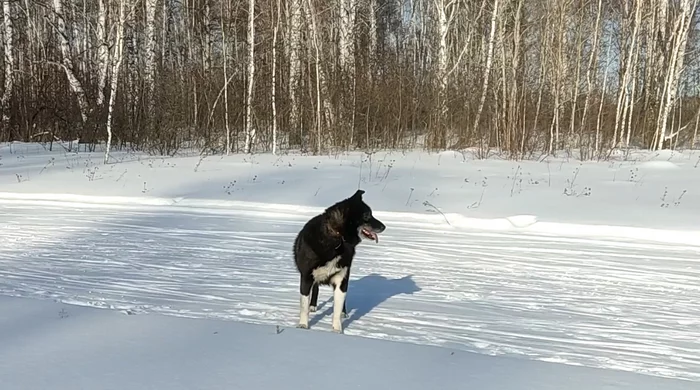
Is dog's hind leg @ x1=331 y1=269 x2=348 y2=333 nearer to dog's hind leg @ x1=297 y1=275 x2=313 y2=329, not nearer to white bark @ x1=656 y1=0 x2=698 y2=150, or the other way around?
dog's hind leg @ x1=297 y1=275 x2=313 y2=329

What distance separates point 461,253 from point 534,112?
12.7 m

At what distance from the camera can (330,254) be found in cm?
402

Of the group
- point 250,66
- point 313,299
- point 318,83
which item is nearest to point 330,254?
point 313,299

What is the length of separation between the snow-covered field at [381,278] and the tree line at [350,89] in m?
5.86

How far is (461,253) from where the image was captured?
6.55m

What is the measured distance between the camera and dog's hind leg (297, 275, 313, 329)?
4.02 meters

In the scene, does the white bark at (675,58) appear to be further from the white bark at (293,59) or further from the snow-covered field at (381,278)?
the white bark at (293,59)

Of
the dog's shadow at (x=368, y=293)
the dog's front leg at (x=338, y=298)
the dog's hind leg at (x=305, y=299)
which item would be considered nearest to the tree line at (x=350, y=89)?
the dog's shadow at (x=368, y=293)

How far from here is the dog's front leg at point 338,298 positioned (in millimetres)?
4016

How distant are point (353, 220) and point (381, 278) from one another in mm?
1507

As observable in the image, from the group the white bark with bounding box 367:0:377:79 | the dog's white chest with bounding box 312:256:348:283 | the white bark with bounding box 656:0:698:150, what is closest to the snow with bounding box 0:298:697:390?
the dog's white chest with bounding box 312:256:348:283

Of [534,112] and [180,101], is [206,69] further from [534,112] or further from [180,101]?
[534,112]

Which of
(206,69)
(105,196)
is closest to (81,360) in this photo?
(105,196)

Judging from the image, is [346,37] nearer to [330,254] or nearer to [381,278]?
[381,278]
